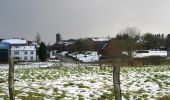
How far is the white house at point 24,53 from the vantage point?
125 meters

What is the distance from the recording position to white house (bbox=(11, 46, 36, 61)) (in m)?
125

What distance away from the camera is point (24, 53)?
127312 mm

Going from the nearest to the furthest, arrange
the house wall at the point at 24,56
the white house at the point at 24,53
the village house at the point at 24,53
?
1. the white house at the point at 24,53
2. the village house at the point at 24,53
3. the house wall at the point at 24,56

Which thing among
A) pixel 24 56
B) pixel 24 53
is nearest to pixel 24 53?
pixel 24 53

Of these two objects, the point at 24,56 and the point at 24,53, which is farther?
the point at 24,56

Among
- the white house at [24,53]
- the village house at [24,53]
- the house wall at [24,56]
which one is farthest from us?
the house wall at [24,56]

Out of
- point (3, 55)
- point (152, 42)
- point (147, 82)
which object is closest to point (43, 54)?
point (3, 55)

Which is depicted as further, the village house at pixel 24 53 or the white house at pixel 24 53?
the village house at pixel 24 53

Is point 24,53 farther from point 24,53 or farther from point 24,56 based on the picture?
point 24,56

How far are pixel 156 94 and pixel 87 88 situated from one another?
4486 millimetres

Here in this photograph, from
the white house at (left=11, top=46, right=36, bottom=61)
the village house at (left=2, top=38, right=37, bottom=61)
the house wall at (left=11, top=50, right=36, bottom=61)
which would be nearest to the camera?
the white house at (left=11, top=46, right=36, bottom=61)

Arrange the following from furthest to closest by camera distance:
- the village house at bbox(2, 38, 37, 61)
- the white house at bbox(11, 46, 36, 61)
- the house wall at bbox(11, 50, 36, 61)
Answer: the house wall at bbox(11, 50, 36, 61)
the village house at bbox(2, 38, 37, 61)
the white house at bbox(11, 46, 36, 61)

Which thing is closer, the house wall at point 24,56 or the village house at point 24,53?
the village house at point 24,53

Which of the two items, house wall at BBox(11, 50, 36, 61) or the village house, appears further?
house wall at BBox(11, 50, 36, 61)
